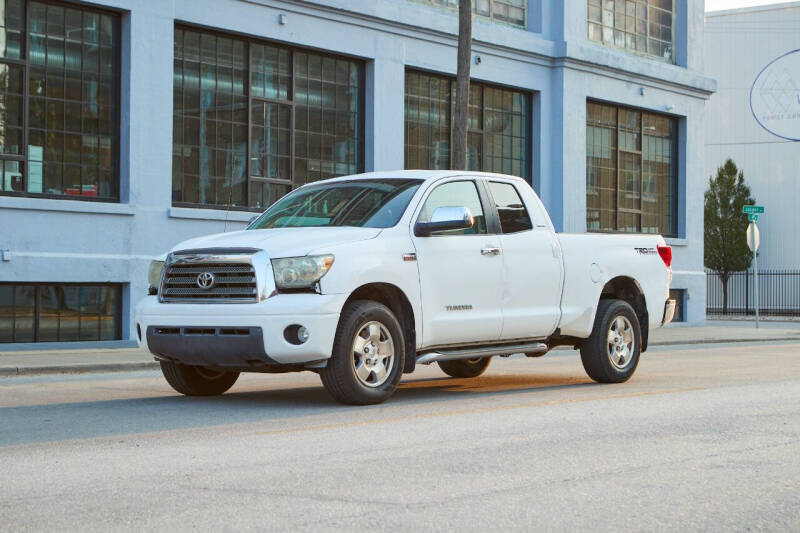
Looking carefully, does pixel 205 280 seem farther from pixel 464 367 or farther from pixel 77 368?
pixel 77 368

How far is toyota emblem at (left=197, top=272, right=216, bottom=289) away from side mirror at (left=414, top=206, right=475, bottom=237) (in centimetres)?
186

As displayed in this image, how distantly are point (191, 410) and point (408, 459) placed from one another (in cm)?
317

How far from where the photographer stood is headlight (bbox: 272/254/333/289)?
9648 millimetres

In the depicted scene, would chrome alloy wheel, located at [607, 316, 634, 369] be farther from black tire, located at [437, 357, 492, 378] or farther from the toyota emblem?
the toyota emblem

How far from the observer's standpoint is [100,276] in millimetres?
19016

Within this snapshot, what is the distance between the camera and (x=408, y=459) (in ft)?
24.1

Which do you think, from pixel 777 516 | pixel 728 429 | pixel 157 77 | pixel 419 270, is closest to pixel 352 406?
pixel 419 270

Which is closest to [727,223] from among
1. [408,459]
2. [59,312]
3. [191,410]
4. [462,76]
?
[462,76]

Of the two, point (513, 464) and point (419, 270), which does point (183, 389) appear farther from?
point (513, 464)

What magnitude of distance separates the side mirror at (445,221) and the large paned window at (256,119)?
1073 centimetres

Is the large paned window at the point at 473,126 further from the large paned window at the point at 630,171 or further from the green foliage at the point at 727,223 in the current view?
the green foliage at the point at 727,223

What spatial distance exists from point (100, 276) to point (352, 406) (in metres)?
9.99

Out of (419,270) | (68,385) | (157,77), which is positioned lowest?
(68,385)

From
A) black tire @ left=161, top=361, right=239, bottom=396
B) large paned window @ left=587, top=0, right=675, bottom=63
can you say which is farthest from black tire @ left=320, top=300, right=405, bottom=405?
large paned window @ left=587, top=0, right=675, bottom=63
